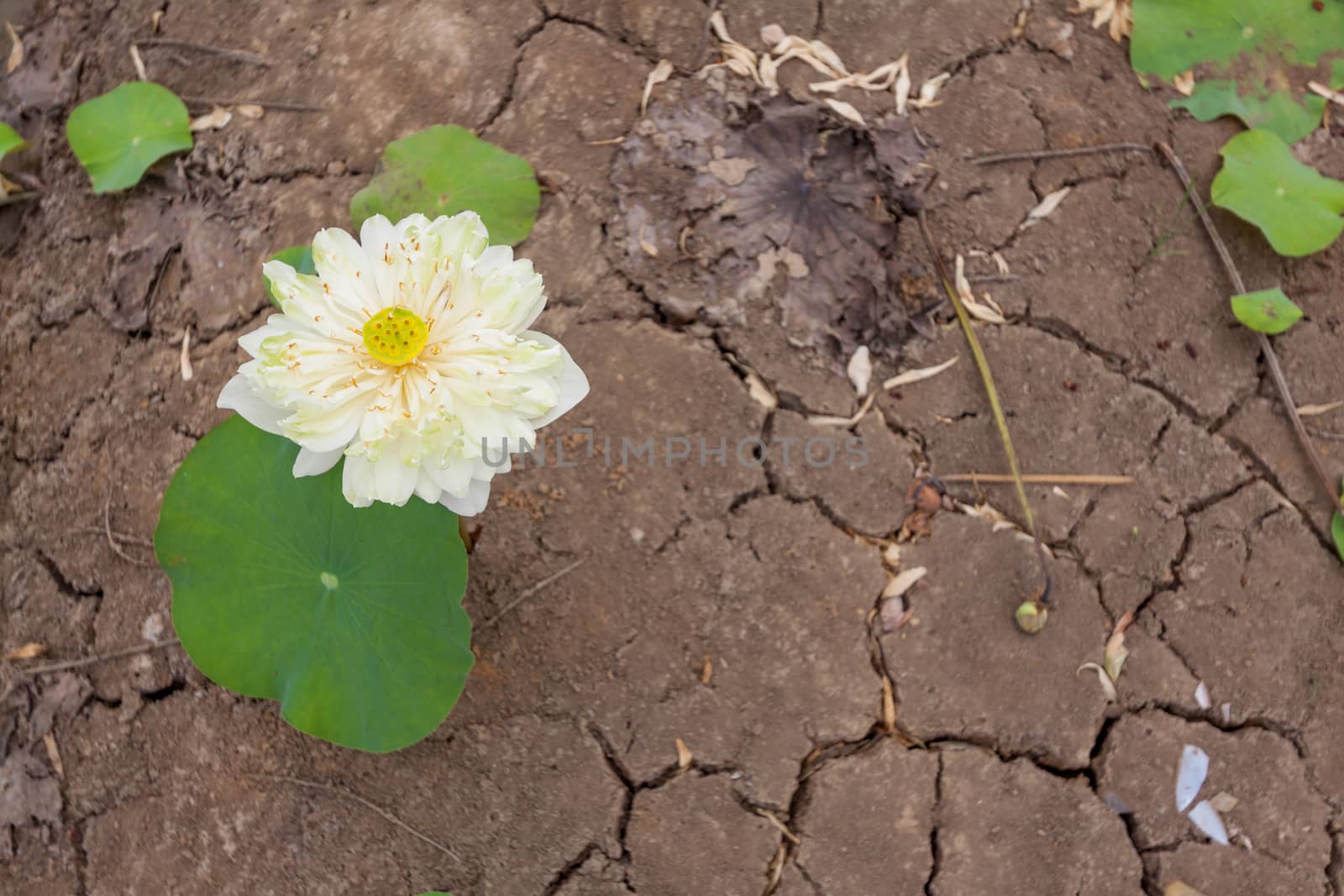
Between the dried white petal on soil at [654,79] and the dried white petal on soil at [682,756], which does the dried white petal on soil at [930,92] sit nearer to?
the dried white petal on soil at [654,79]

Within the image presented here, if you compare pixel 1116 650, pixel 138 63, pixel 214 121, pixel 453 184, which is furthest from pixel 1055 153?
pixel 138 63

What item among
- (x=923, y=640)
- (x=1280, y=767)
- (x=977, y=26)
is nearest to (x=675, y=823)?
(x=923, y=640)

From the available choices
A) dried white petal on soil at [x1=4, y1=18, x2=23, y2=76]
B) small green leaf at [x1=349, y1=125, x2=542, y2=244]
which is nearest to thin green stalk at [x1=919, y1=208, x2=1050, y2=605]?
small green leaf at [x1=349, y1=125, x2=542, y2=244]

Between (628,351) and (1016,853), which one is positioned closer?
(1016,853)

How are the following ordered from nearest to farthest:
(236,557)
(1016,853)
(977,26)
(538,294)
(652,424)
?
(538,294)
(236,557)
(1016,853)
(652,424)
(977,26)

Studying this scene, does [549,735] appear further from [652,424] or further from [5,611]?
[5,611]

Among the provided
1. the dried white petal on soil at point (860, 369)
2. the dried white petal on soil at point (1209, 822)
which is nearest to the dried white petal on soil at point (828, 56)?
the dried white petal on soil at point (860, 369)

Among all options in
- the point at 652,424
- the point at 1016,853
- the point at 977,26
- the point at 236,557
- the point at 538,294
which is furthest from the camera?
the point at 977,26
